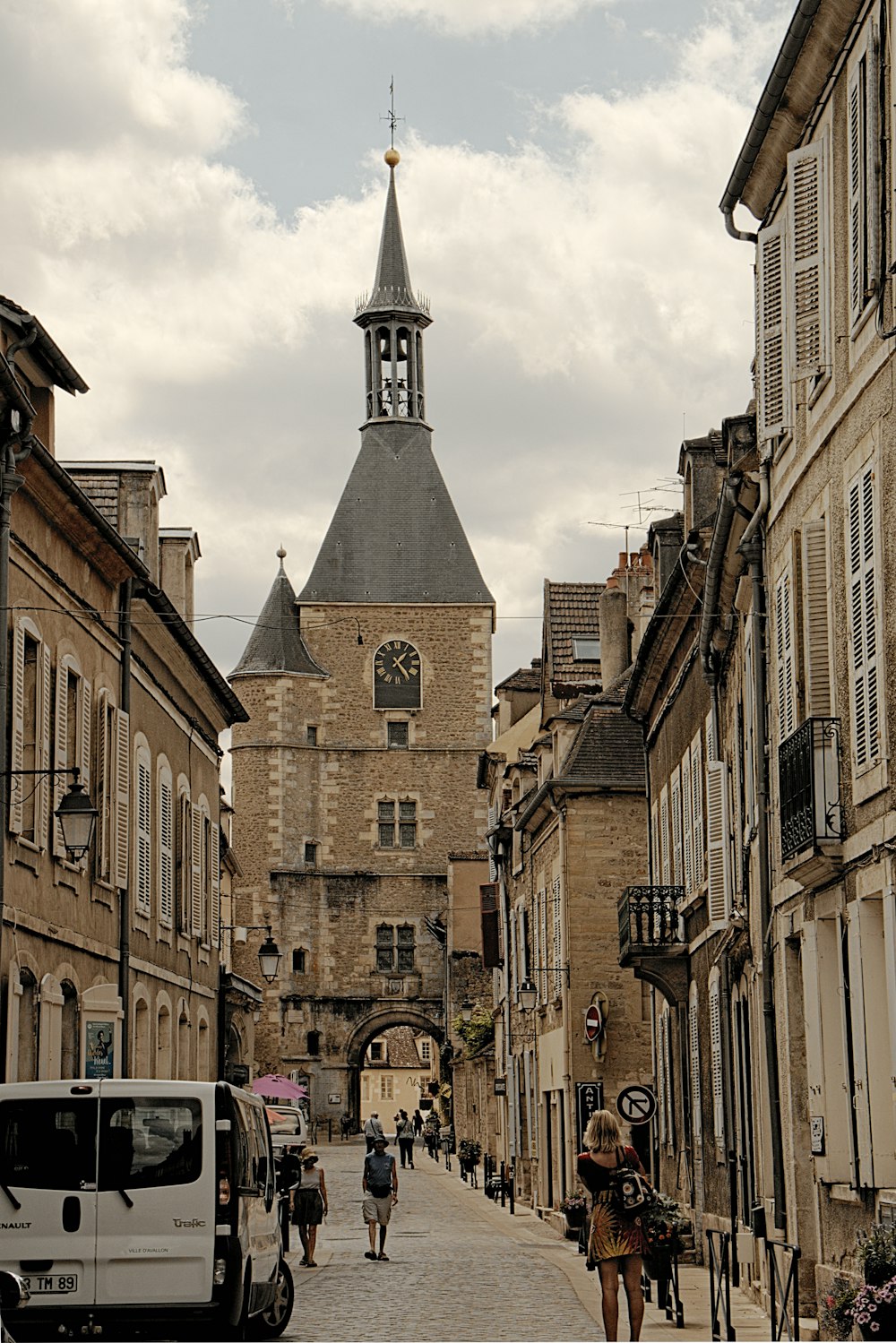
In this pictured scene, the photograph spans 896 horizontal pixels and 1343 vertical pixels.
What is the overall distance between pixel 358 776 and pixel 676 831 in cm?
5885

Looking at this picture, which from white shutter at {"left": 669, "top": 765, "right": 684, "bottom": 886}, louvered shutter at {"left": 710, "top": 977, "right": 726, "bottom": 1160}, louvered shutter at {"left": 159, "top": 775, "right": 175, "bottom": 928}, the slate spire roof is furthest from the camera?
the slate spire roof

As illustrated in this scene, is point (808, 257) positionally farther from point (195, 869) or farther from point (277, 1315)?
point (195, 869)

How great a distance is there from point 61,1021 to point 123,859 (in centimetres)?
304

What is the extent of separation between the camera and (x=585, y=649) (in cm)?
4112

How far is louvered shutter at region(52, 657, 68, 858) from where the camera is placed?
766 inches

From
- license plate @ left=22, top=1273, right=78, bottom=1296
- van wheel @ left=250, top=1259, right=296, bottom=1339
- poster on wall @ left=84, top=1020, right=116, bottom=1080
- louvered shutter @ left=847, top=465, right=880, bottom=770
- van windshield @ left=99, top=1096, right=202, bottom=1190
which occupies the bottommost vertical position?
van wheel @ left=250, top=1259, right=296, bottom=1339

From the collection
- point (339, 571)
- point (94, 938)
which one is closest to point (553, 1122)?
point (94, 938)

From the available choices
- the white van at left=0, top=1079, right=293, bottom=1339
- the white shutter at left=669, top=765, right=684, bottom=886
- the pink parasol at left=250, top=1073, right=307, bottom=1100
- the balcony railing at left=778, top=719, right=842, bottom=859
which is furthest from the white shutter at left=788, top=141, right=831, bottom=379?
the pink parasol at left=250, top=1073, right=307, bottom=1100

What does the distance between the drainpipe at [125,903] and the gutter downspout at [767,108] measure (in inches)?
372

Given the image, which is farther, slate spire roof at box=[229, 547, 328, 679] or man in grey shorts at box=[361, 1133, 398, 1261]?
slate spire roof at box=[229, 547, 328, 679]

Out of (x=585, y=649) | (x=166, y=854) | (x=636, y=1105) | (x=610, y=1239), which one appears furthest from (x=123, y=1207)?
(x=585, y=649)

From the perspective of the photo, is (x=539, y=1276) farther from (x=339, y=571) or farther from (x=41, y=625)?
(x=339, y=571)

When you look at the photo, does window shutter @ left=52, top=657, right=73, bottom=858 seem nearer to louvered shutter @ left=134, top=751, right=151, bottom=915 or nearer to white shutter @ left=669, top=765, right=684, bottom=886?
louvered shutter @ left=134, top=751, right=151, bottom=915

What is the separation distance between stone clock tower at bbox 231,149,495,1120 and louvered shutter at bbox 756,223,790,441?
→ 63.4 metres
